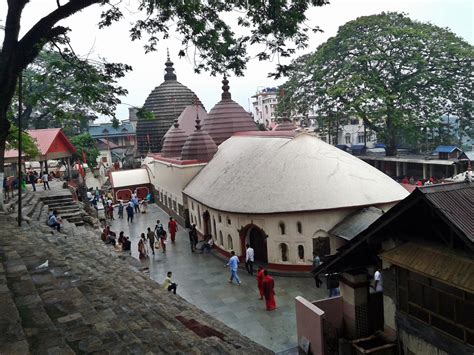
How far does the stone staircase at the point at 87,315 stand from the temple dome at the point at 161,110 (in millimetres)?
36240

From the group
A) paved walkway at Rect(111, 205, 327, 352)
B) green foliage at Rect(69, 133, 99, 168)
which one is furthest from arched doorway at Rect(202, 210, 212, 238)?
green foliage at Rect(69, 133, 99, 168)

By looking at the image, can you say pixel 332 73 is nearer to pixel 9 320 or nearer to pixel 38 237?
pixel 38 237

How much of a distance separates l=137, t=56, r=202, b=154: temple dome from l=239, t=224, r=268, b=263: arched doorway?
92.0 feet

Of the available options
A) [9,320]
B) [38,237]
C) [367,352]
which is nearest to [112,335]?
[9,320]

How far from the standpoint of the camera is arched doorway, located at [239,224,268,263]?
18.0 m

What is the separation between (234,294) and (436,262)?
10.4 metres

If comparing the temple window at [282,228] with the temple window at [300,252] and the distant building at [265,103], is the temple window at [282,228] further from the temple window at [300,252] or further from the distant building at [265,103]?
the distant building at [265,103]

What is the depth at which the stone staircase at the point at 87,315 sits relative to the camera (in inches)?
170

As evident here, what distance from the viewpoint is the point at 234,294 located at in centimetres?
1532

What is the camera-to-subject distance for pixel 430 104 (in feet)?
114

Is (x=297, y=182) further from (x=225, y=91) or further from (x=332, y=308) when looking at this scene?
(x=225, y=91)

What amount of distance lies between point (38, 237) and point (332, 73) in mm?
31975

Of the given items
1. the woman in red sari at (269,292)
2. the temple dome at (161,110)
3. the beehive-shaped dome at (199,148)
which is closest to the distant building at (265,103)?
the temple dome at (161,110)

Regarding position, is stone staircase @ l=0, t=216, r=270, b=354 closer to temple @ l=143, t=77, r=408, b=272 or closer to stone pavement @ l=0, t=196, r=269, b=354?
stone pavement @ l=0, t=196, r=269, b=354
